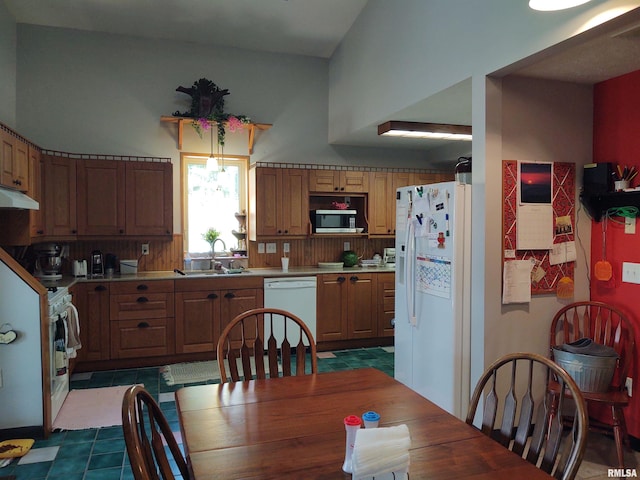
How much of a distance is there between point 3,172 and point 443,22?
325 centimetres

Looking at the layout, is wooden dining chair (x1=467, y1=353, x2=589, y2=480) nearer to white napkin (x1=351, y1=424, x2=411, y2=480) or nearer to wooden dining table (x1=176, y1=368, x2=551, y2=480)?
wooden dining table (x1=176, y1=368, x2=551, y2=480)

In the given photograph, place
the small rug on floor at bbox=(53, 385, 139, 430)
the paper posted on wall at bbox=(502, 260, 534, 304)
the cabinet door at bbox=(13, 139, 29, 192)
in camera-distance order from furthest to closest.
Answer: the cabinet door at bbox=(13, 139, 29, 192)
the small rug on floor at bbox=(53, 385, 139, 430)
the paper posted on wall at bbox=(502, 260, 534, 304)

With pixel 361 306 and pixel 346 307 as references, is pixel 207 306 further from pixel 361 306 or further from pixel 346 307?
pixel 361 306

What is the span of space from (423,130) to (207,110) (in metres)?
2.28

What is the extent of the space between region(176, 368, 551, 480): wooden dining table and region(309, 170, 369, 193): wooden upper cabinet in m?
3.48

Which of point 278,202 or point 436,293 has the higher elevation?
point 278,202

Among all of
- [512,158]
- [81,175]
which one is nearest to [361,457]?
[512,158]

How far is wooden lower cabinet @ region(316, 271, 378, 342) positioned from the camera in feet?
16.1

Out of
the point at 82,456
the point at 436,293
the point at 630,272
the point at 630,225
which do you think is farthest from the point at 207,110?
the point at 630,272

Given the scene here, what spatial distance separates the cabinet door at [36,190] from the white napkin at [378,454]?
146 inches

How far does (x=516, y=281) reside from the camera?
286 cm

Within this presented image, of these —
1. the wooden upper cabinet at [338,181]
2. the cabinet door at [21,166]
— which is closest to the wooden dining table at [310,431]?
the cabinet door at [21,166]

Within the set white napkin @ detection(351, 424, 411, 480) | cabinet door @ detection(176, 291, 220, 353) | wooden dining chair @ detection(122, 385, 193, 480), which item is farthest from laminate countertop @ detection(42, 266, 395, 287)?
white napkin @ detection(351, 424, 411, 480)

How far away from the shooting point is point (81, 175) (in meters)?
4.36
